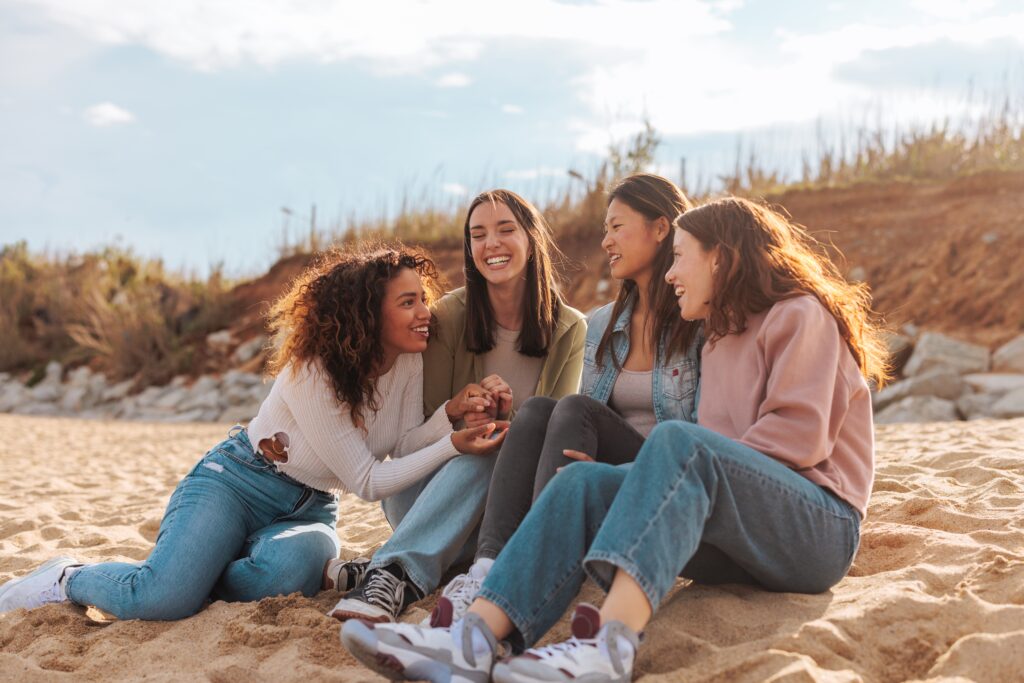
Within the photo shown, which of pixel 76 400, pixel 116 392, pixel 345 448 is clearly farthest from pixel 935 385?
pixel 76 400

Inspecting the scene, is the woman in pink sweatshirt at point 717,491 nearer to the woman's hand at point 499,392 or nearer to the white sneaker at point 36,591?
the woman's hand at point 499,392

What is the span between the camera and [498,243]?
3.40m

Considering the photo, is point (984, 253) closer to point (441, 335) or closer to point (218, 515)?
point (441, 335)

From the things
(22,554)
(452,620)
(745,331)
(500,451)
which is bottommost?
(22,554)

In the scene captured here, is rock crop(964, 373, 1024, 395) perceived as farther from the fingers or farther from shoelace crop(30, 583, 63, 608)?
shoelace crop(30, 583, 63, 608)

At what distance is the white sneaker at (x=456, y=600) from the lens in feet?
7.73

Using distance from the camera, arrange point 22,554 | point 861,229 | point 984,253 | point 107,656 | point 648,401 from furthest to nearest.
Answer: point 861,229 < point 984,253 < point 22,554 < point 648,401 < point 107,656

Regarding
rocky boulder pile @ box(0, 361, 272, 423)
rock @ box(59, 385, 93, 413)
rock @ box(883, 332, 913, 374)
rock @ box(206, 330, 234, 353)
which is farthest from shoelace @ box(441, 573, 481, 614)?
rock @ box(59, 385, 93, 413)

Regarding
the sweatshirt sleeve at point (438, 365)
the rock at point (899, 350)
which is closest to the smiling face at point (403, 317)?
the sweatshirt sleeve at point (438, 365)

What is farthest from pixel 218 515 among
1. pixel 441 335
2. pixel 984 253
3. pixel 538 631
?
pixel 984 253

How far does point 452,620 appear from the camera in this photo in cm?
236

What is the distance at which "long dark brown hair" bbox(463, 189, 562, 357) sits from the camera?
136 inches

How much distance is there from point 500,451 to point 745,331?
793mm

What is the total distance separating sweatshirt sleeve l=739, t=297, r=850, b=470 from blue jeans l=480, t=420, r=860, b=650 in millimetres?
75
